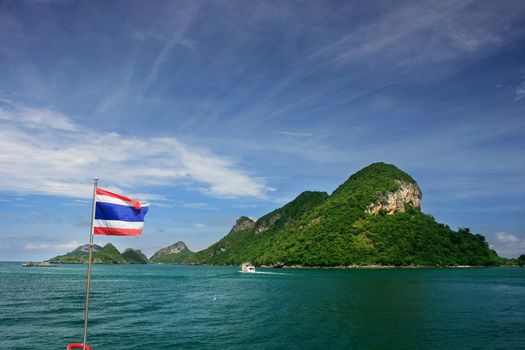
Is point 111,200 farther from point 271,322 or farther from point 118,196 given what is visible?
point 271,322

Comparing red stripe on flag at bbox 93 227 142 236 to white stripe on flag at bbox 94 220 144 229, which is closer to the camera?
red stripe on flag at bbox 93 227 142 236

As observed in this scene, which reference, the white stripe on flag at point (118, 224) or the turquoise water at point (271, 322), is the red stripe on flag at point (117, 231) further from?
the turquoise water at point (271, 322)

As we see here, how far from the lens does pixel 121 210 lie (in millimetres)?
18938

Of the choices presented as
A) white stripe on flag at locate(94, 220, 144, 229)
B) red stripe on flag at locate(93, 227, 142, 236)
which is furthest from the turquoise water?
white stripe on flag at locate(94, 220, 144, 229)

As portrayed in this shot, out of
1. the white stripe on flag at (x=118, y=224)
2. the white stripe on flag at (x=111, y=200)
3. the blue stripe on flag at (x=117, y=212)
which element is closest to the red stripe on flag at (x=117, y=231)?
the white stripe on flag at (x=118, y=224)

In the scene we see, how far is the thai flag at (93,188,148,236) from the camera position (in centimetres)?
1861

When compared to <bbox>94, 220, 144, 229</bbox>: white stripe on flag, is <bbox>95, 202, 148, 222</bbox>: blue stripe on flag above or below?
above

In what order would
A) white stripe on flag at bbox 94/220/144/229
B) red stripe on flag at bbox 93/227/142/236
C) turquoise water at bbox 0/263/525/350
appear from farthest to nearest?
turquoise water at bbox 0/263/525/350, white stripe on flag at bbox 94/220/144/229, red stripe on flag at bbox 93/227/142/236

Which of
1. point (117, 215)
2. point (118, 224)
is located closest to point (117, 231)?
point (118, 224)

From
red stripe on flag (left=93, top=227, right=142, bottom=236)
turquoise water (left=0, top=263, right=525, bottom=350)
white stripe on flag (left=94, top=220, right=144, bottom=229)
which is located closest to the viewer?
red stripe on flag (left=93, top=227, right=142, bottom=236)

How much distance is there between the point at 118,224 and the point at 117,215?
1.54ft

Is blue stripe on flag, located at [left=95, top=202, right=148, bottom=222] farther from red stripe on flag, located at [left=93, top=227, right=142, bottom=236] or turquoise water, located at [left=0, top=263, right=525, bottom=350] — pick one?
turquoise water, located at [left=0, top=263, right=525, bottom=350]

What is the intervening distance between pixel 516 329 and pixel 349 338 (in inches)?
853

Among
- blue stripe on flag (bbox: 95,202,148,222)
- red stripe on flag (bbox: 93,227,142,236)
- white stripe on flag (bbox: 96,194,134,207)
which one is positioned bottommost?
red stripe on flag (bbox: 93,227,142,236)
